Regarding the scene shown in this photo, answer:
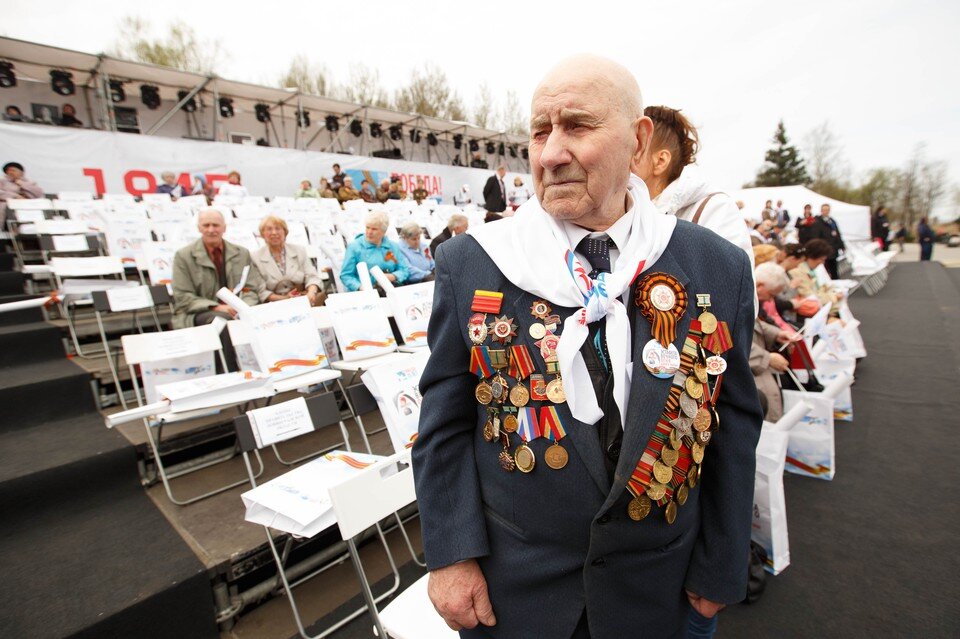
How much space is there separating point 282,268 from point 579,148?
445 cm

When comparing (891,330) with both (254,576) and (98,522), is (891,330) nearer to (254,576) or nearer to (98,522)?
(254,576)

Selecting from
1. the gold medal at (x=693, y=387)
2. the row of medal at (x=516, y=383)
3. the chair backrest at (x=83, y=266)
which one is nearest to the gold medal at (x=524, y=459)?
the row of medal at (x=516, y=383)

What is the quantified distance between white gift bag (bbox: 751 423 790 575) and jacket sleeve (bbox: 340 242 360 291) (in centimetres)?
392

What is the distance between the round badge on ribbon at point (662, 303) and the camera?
891 mm

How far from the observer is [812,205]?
1688cm

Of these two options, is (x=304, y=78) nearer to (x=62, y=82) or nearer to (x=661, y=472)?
(x=62, y=82)

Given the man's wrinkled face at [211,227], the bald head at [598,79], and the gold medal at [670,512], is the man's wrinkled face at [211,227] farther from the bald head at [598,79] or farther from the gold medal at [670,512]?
the gold medal at [670,512]

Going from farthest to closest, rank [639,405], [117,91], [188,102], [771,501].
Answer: [188,102] < [117,91] < [771,501] < [639,405]

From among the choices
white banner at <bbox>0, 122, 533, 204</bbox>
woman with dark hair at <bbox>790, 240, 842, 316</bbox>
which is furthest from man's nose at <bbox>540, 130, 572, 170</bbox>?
white banner at <bbox>0, 122, 533, 204</bbox>

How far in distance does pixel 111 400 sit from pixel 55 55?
10.5 m

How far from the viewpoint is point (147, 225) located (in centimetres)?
578

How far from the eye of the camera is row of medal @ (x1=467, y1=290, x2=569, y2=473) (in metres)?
0.89

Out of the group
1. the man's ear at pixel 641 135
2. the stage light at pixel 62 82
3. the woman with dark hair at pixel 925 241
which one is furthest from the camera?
the woman with dark hair at pixel 925 241

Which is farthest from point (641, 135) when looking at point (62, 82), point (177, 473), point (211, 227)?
point (62, 82)
